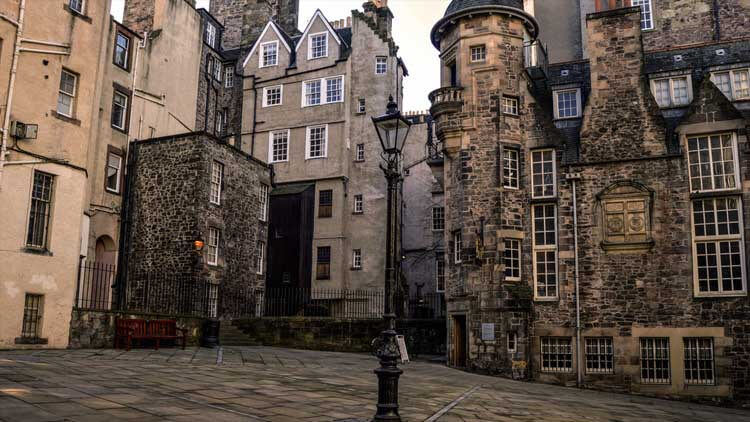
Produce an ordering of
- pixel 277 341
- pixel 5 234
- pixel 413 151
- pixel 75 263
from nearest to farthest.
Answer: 1. pixel 5 234
2. pixel 75 263
3. pixel 277 341
4. pixel 413 151

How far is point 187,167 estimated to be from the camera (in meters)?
26.5

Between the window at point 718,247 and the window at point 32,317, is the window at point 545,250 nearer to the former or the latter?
the window at point 718,247

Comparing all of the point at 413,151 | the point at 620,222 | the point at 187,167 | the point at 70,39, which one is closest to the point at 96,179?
the point at 187,167

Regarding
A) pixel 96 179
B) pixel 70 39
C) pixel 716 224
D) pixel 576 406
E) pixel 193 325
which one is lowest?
pixel 576 406

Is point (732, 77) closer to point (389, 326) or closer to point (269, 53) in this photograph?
point (389, 326)

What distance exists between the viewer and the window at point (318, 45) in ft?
122

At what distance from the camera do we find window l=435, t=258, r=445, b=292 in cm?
3473

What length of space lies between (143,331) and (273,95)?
22081 millimetres

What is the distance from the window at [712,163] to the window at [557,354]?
7.09m

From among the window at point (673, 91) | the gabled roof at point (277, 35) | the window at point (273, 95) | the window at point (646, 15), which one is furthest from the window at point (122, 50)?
the window at point (646, 15)

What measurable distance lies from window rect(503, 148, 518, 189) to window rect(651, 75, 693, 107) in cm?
564

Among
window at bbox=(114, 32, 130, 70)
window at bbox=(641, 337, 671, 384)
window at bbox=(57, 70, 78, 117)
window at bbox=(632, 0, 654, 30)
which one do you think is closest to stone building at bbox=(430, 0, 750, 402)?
window at bbox=(641, 337, 671, 384)

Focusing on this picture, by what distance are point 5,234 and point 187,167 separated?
10.1 m

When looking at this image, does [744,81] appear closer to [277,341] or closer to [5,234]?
[277,341]
